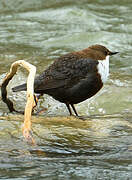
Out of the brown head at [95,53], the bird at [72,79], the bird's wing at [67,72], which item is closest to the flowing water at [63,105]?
the bird at [72,79]

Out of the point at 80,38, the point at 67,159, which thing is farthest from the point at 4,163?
the point at 80,38

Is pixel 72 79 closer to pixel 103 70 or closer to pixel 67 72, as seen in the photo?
pixel 67 72

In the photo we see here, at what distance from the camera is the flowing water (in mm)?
3623

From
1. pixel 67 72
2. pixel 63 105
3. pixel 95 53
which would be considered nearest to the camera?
pixel 67 72

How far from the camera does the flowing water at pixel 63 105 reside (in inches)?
143

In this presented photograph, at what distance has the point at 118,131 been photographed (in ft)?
14.7

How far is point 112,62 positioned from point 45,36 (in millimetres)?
1835

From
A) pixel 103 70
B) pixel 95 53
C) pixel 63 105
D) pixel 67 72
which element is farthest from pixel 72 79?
pixel 63 105

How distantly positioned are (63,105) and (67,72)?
3.49 ft

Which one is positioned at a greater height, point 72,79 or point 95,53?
point 95,53

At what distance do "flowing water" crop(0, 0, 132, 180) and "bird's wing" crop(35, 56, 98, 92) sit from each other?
36 centimetres

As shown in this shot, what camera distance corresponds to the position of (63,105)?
6.16 m

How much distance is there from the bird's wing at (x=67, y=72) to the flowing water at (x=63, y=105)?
1.18ft

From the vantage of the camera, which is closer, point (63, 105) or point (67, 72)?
point (67, 72)
